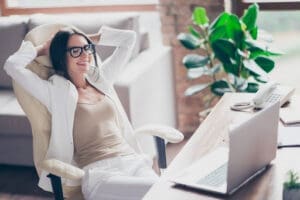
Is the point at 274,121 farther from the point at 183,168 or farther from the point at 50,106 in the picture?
the point at 50,106

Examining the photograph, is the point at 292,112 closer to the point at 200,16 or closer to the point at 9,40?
the point at 200,16

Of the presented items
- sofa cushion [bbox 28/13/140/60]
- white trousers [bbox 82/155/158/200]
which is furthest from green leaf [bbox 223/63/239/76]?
white trousers [bbox 82/155/158/200]

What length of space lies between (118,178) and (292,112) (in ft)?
2.38

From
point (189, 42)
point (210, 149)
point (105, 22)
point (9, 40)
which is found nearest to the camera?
point (210, 149)

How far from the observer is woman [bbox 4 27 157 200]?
2.35 metres

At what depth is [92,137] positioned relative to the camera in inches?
95.1

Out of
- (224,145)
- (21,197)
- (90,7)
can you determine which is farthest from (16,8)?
(224,145)

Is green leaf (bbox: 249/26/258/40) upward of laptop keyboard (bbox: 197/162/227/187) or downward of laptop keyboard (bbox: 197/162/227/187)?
upward

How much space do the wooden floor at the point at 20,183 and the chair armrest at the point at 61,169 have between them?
108cm

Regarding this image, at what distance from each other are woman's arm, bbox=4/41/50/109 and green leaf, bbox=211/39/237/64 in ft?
4.12

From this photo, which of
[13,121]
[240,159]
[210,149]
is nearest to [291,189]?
[240,159]

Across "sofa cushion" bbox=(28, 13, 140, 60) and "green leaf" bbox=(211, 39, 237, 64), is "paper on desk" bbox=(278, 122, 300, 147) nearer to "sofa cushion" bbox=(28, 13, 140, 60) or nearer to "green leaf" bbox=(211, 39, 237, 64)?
"green leaf" bbox=(211, 39, 237, 64)

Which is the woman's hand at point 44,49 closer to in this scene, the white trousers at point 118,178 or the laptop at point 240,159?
the white trousers at point 118,178

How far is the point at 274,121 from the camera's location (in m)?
1.75
